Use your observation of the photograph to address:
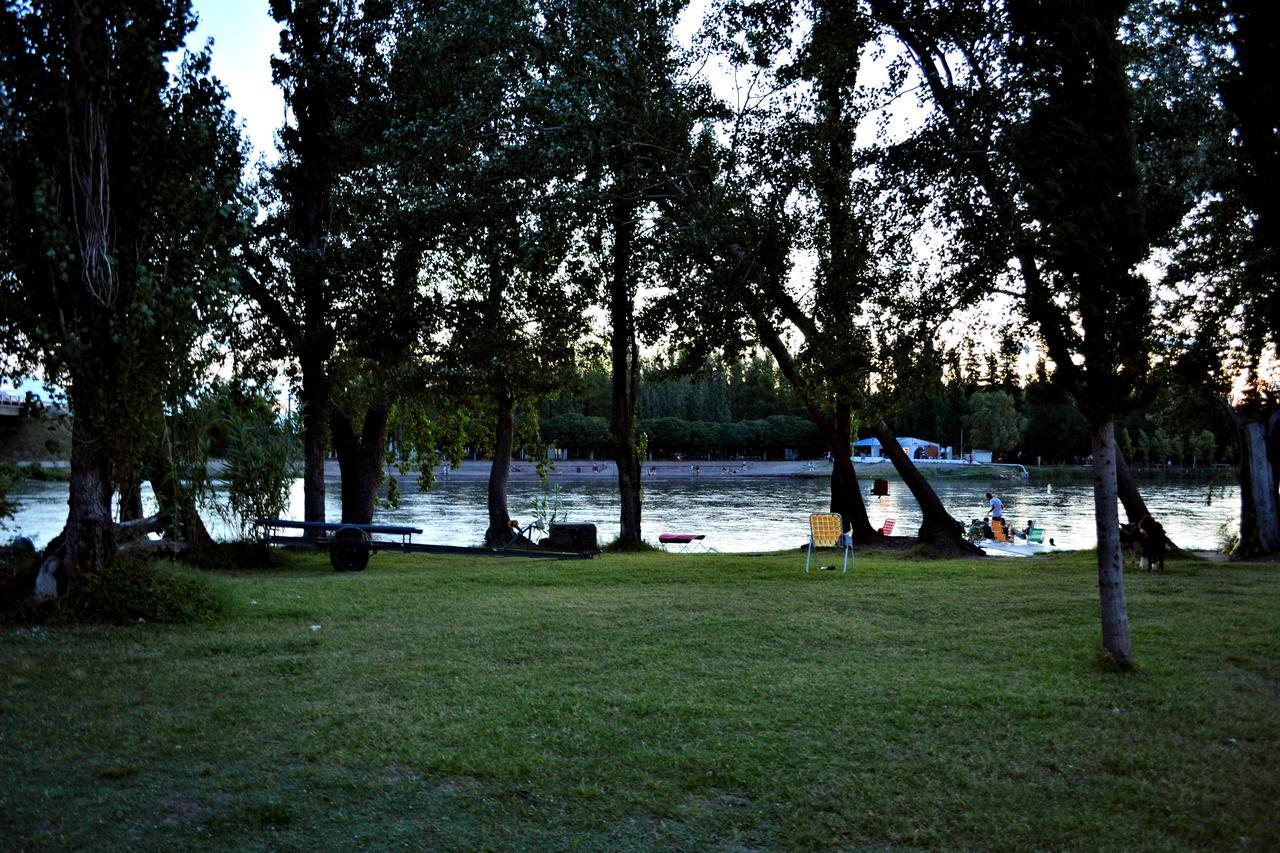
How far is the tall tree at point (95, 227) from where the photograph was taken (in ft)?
28.9

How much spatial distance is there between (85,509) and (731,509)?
117ft

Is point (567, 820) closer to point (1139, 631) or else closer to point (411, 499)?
point (1139, 631)

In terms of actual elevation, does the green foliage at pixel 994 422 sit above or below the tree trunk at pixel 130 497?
above

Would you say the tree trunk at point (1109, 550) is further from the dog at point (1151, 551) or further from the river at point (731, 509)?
the river at point (731, 509)

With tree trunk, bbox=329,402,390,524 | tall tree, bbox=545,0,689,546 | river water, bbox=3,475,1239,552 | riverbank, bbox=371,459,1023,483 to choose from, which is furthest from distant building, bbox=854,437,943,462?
tall tree, bbox=545,0,689,546

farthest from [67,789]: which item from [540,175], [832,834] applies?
[540,175]

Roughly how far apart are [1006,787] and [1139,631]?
15.7 ft

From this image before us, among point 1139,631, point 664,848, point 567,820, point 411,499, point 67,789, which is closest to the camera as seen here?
point 664,848

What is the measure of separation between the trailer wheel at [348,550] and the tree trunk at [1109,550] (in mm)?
10819

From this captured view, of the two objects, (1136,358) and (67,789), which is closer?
(67,789)

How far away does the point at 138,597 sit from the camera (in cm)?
892

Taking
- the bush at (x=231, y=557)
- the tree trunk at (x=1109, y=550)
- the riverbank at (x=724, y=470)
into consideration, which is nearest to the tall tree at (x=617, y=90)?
the bush at (x=231, y=557)

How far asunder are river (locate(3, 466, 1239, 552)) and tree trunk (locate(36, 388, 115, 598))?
7399 millimetres

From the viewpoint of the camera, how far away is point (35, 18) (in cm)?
898
